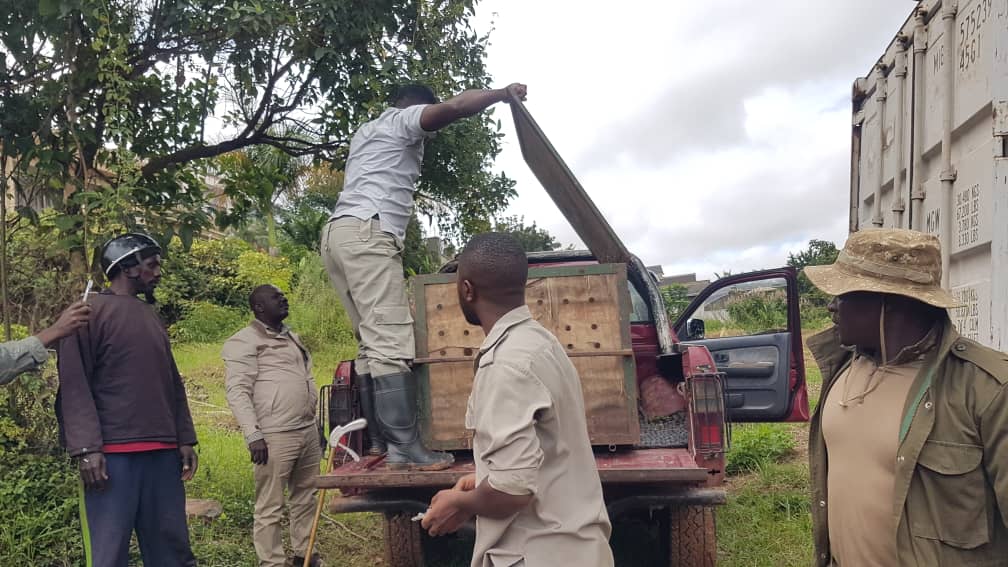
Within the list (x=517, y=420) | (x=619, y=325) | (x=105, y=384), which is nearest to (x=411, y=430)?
(x=619, y=325)

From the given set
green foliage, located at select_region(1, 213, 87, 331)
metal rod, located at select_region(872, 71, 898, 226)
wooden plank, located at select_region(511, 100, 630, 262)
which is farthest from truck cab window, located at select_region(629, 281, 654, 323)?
green foliage, located at select_region(1, 213, 87, 331)

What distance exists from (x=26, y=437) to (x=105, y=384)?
2.43 meters

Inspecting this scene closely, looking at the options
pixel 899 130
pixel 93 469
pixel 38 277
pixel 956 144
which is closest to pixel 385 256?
pixel 93 469

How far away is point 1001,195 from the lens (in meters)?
2.77

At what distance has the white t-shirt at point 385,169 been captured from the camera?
12.7 feet

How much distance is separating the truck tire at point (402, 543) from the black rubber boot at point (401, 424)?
0.63 meters

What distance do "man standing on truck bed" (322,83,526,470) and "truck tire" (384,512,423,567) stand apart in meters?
0.64

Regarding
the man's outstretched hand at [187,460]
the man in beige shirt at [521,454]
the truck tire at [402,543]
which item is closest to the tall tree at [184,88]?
the man's outstretched hand at [187,460]

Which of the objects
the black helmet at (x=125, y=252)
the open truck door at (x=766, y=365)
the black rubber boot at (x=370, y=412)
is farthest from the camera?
the open truck door at (x=766, y=365)

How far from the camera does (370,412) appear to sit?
4.14m

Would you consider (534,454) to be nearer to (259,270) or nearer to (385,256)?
(385,256)

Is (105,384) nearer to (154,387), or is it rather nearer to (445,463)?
(154,387)

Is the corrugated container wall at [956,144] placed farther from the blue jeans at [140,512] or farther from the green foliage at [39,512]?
the green foliage at [39,512]

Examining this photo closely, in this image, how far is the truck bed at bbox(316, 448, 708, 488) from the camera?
3383 mm
